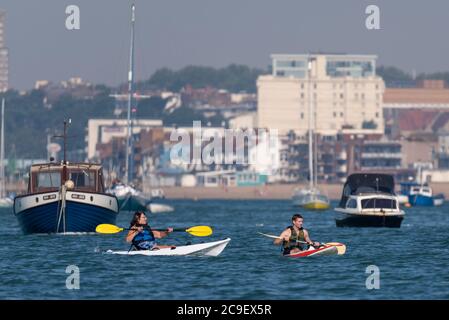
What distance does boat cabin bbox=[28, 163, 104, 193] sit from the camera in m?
77.6

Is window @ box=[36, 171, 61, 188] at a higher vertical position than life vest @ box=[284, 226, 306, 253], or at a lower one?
higher

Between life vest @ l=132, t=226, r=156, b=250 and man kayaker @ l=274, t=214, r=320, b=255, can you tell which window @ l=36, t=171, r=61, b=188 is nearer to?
life vest @ l=132, t=226, r=156, b=250

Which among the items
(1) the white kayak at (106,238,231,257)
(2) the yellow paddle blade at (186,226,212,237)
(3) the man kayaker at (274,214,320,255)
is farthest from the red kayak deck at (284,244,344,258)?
(2) the yellow paddle blade at (186,226,212,237)

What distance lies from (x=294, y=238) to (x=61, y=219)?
2103cm

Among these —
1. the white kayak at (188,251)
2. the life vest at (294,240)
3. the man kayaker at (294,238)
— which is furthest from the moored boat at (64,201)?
the man kayaker at (294,238)

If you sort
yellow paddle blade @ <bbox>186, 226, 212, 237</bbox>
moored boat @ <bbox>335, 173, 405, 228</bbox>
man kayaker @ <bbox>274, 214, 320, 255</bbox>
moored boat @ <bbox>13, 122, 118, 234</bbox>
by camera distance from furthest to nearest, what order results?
moored boat @ <bbox>335, 173, 405, 228</bbox>
moored boat @ <bbox>13, 122, 118, 234</bbox>
yellow paddle blade @ <bbox>186, 226, 212, 237</bbox>
man kayaker @ <bbox>274, 214, 320, 255</bbox>

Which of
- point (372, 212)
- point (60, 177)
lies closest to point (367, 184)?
point (372, 212)

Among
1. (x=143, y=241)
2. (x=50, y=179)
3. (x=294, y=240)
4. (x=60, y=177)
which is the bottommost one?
(x=143, y=241)

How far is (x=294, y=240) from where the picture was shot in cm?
5656

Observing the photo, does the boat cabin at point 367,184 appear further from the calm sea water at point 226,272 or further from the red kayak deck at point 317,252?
the red kayak deck at point 317,252

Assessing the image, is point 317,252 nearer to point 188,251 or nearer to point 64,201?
point 188,251

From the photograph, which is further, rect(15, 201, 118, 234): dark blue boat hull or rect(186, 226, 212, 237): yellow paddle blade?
rect(15, 201, 118, 234): dark blue boat hull

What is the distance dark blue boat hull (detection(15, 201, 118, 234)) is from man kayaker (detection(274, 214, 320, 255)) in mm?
19181
